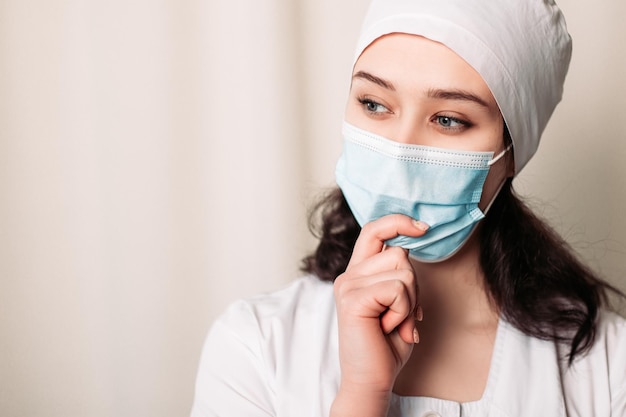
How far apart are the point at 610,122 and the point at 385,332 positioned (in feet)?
4.04

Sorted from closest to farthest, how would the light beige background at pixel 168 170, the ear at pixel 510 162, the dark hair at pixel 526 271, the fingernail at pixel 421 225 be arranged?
the fingernail at pixel 421 225
the ear at pixel 510 162
the dark hair at pixel 526 271
the light beige background at pixel 168 170

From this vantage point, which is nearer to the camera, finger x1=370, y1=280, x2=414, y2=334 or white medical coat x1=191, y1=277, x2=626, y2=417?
finger x1=370, y1=280, x2=414, y2=334

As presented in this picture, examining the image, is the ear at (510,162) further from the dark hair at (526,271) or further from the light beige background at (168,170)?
the light beige background at (168,170)

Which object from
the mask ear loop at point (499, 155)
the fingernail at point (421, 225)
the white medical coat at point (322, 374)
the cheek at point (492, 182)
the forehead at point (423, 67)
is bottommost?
the white medical coat at point (322, 374)

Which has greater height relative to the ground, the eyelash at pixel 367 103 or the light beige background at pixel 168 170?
the eyelash at pixel 367 103

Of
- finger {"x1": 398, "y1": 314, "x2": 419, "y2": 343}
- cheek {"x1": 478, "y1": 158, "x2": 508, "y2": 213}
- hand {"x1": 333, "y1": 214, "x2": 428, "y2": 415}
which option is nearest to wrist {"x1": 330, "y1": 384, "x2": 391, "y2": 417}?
hand {"x1": 333, "y1": 214, "x2": 428, "y2": 415}

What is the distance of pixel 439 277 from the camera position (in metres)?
1.76

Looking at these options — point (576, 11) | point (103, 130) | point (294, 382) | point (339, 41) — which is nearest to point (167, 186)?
point (103, 130)

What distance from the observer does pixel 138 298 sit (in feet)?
7.67

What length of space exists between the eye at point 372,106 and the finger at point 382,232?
20 centimetres

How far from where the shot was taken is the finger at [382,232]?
4.84 ft

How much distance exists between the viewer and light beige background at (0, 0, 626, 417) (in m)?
2.15

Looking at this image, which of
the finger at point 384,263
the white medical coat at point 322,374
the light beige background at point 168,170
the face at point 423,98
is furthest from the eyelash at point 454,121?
the light beige background at point 168,170

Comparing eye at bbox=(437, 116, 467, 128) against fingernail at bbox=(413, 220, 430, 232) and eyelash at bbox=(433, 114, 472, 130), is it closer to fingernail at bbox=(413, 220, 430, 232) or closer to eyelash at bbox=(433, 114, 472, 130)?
eyelash at bbox=(433, 114, 472, 130)
